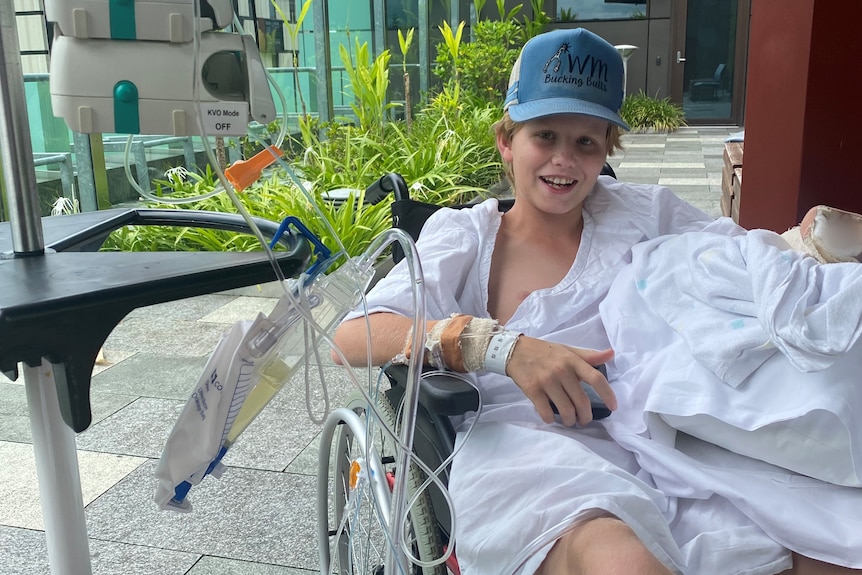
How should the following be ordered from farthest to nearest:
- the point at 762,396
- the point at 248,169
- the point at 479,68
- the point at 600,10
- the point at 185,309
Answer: the point at 600,10
the point at 479,68
the point at 185,309
the point at 762,396
the point at 248,169

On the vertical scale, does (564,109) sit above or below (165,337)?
above

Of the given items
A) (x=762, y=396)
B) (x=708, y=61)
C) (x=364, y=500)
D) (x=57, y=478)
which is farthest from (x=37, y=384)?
(x=708, y=61)

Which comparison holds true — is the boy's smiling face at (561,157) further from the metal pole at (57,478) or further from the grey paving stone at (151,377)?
the grey paving stone at (151,377)

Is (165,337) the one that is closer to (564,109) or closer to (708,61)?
(564,109)

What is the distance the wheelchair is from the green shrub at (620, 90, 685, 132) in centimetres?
1107

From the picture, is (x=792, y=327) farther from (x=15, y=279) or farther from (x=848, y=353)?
(x=15, y=279)

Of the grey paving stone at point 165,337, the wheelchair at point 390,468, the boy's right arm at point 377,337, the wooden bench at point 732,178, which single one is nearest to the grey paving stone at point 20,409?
the grey paving stone at point 165,337

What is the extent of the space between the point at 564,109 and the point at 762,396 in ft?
2.12

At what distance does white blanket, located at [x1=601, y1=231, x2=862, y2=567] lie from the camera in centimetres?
112

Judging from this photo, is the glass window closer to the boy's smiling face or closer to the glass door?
the glass door

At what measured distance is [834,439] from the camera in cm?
113

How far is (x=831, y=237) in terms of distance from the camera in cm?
152

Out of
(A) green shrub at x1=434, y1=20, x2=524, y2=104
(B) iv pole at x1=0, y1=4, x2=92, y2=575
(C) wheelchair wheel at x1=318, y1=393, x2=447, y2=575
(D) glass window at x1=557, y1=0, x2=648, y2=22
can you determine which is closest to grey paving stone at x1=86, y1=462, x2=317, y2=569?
(C) wheelchair wheel at x1=318, y1=393, x2=447, y2=575

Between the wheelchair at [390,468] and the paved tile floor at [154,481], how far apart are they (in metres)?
0.38
